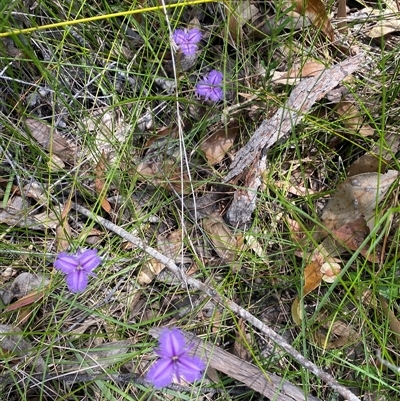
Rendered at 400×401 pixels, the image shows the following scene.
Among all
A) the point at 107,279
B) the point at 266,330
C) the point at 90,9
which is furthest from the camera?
the point at 90,9

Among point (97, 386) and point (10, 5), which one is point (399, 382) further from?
point (10, 5)

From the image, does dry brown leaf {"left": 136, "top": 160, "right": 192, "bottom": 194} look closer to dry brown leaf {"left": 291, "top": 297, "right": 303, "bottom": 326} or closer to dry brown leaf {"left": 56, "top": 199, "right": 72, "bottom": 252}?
dry brown leaf {"left": 56, "top": 199, "right": 72, "bottom": 252}

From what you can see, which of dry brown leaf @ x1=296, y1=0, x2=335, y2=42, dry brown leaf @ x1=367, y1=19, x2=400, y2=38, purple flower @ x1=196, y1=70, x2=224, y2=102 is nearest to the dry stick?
purple flower @ x1=196, y1=70, x2=224, y2=102

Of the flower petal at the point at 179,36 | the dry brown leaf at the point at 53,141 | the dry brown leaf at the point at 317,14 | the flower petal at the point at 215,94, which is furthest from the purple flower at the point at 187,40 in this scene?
the dry brown leaf at the point at 53,141

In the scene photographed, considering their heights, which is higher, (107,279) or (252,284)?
(107,279)

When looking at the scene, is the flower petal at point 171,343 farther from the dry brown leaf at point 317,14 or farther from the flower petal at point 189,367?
the dry brown leaf at point 317,14

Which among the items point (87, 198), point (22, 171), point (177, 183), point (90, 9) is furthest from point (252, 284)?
point (90, 9)
